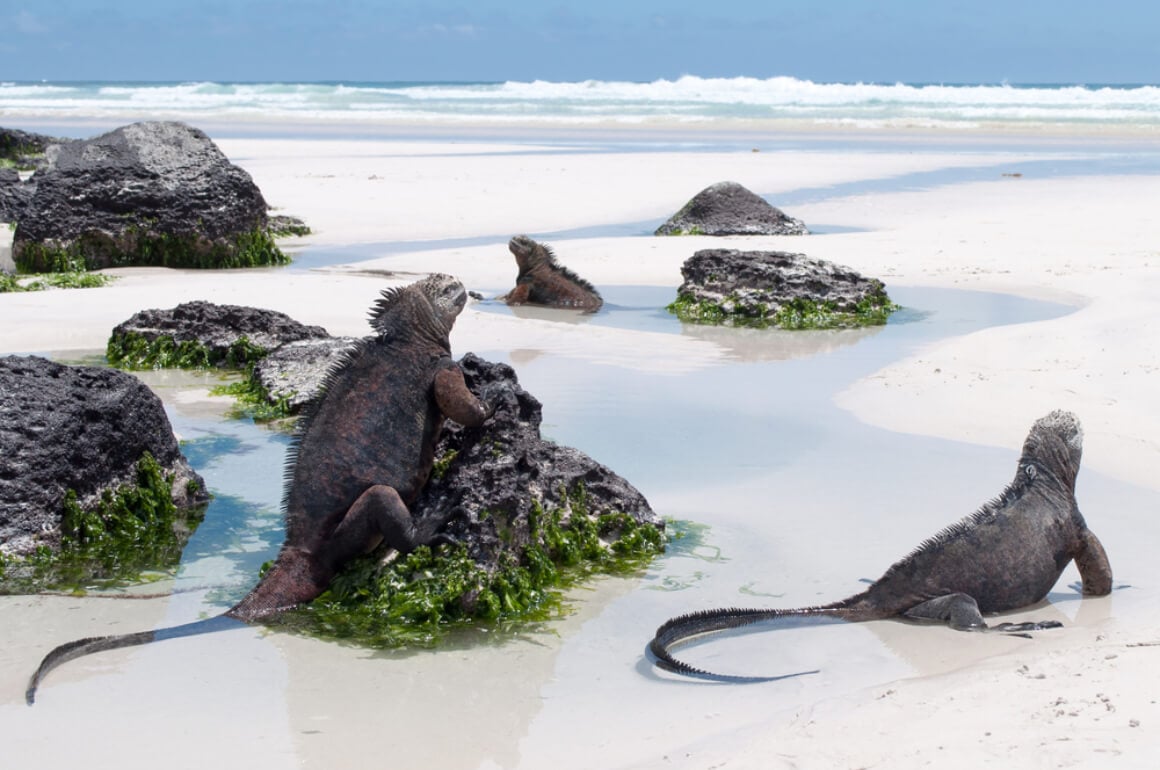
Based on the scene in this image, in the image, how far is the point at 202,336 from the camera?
9.17 metres

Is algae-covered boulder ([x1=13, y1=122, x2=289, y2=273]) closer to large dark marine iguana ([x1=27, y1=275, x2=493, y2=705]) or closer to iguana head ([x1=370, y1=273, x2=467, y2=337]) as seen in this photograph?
iguana head ([x1=370, y1=273, x2=467, y2=337])

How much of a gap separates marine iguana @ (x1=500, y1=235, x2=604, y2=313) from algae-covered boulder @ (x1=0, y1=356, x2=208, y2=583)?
585 cm

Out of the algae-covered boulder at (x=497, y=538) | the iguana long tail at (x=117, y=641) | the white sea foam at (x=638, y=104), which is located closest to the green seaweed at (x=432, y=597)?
the algae-covered boulder at (x=497, y=538)

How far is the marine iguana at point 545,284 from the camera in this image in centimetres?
1150

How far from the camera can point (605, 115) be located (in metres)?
49.4

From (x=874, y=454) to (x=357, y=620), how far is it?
3.14m

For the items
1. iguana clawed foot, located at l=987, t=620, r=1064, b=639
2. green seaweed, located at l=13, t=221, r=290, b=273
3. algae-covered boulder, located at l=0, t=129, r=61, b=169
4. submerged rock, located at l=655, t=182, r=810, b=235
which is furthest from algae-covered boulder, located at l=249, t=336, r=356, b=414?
algae-covered boulder, located at l=0, t=129, r=61, b=169

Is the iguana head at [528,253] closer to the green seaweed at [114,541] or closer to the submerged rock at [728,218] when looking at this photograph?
the submerged rock at [728,218]

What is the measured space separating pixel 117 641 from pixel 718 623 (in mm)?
1964

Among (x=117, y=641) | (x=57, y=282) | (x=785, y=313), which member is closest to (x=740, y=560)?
(x=117, y=641)

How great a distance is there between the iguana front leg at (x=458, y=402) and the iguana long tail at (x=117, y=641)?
3.70ft

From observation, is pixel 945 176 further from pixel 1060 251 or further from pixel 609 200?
pixel 1060 251

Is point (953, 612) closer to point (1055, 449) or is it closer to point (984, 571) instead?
point (984, 571)

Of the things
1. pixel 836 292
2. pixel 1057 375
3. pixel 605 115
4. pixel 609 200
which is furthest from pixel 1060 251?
pixel 605 115
